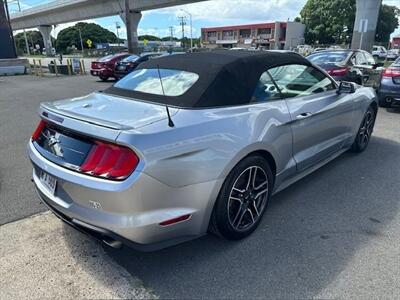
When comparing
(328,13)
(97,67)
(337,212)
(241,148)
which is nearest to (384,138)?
(337,212)

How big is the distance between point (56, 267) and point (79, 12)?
5174cm

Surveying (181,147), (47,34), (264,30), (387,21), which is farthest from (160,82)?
(264,30)

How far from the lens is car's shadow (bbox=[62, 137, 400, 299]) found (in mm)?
2469

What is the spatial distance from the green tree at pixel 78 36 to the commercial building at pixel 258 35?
4029 cm

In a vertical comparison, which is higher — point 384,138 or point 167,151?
point 167,151

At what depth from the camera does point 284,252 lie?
2842 millimetres

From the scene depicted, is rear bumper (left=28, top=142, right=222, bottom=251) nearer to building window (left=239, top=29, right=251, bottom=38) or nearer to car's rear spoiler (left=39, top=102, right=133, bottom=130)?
car's rear spoiler (left=39, top=102, right=133, bottom=130)

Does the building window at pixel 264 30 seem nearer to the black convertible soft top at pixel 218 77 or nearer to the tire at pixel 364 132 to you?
the tire at pixel 364 132

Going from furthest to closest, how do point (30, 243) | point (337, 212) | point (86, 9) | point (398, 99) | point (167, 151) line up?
point (86, 9), point (398, 99), point (337, 212), point (30, 243), point (167, 151)

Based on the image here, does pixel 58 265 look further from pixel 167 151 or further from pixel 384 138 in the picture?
pixel 384 138

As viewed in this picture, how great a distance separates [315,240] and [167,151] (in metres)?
1.62

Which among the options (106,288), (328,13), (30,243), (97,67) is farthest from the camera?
(328,13)

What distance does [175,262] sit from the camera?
2.75m

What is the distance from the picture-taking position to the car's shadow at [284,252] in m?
2.47
